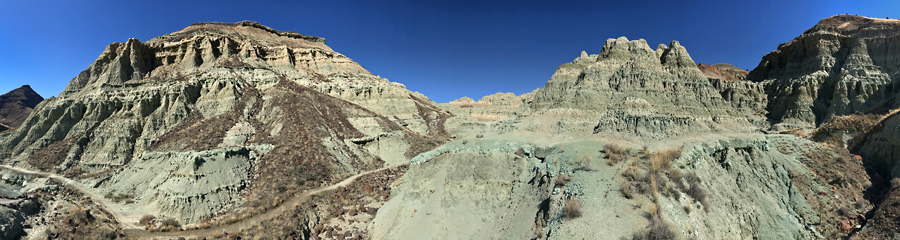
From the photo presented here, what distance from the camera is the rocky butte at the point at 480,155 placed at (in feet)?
35.3

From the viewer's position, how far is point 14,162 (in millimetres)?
27062

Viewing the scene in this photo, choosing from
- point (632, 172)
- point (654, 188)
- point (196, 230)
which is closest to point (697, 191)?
point (632, 172)

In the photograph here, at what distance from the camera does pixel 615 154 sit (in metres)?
12.2

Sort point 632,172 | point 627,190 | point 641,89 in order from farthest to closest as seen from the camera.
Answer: point 641,89
point 632,172
point 627,190

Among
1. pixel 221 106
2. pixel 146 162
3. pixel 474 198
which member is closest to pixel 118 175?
pixel 146 162

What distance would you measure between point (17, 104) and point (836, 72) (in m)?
Result: 136

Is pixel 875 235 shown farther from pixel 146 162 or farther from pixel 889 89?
pixel 889 89

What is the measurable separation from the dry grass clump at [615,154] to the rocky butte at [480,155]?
0.09 meters

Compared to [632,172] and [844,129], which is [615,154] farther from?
[844,129]

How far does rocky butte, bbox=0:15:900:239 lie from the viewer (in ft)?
35.3

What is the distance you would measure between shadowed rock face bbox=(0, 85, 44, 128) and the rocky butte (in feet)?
151

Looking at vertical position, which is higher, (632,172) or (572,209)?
(632,172)

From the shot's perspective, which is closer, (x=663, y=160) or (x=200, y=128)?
(x=663, y=160)

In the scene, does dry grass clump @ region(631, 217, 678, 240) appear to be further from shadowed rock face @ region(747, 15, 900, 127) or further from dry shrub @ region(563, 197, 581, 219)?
shadowed rock face @ region(747, 15, 900, 127)
